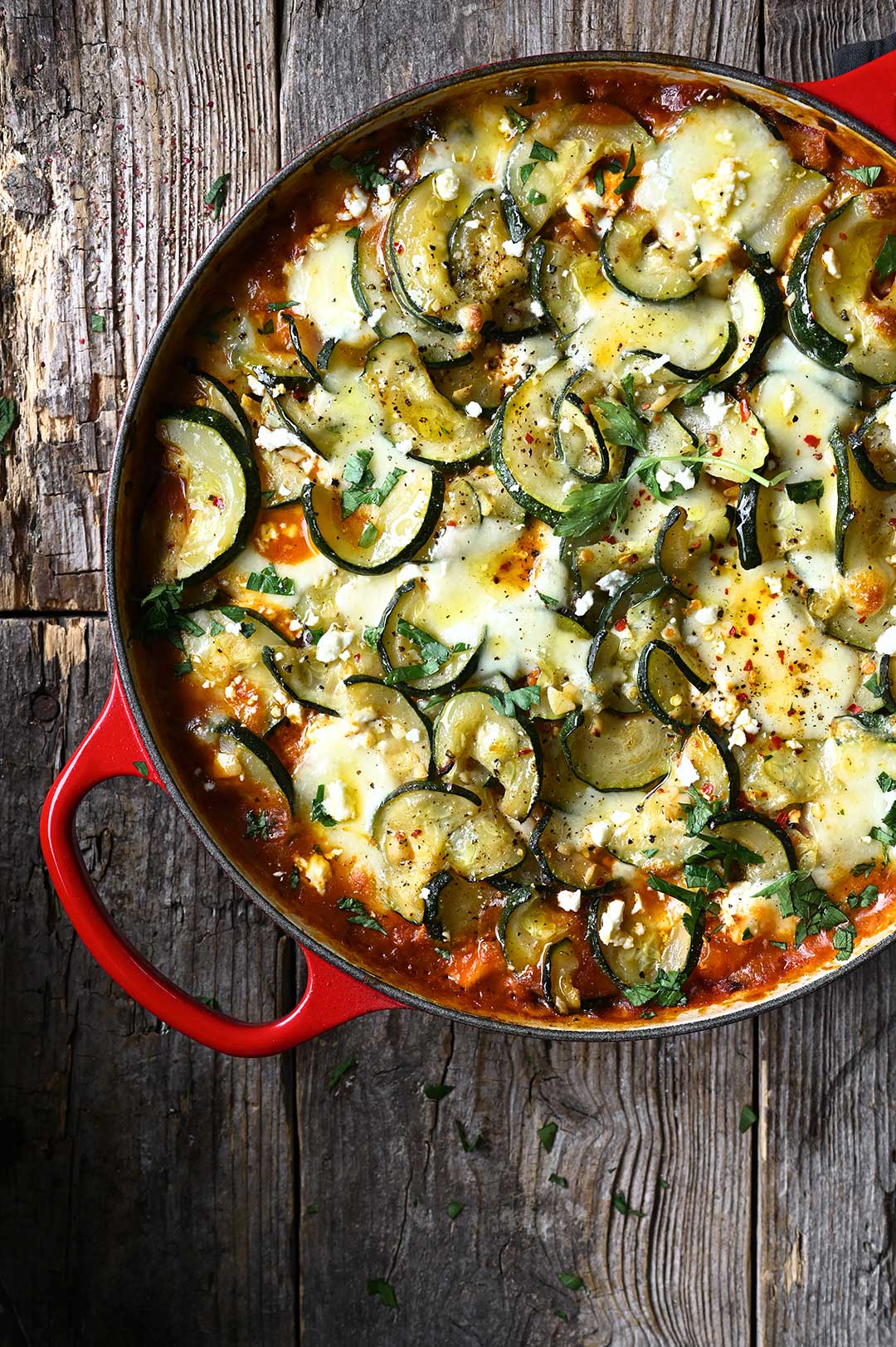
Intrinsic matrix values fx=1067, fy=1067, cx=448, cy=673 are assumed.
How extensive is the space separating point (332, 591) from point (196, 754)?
0.43 m

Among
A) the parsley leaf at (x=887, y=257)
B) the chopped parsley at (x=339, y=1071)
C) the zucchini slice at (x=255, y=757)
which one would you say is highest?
the parsley leaf at (x=887, y=257)

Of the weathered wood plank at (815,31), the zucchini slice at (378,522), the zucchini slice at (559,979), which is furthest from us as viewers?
the weathered wood plank at (815,31)

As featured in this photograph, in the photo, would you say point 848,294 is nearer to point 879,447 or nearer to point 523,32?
point 879,447

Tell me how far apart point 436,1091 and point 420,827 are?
749 mm

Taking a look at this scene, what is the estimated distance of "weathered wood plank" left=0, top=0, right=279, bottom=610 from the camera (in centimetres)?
230

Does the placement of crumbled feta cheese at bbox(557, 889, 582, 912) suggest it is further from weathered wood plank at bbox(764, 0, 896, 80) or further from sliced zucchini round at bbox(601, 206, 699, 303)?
weathered wood plank at bbox(764, 0, 896, 80)

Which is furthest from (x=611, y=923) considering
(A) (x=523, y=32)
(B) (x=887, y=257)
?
(A) (x=523, y=32)

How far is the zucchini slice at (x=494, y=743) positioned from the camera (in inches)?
79.3

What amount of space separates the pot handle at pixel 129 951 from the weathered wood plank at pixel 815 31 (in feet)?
6.23

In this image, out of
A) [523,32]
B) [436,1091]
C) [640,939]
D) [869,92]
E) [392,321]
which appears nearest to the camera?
[869,92]

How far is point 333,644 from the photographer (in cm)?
204

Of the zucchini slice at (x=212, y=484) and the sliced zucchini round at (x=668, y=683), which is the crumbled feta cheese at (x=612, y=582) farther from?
the zucchini slice at (x=212, y=484)

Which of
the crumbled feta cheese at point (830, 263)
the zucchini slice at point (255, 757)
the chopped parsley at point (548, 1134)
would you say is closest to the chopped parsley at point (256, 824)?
the zucchini slice at point (255, 757)

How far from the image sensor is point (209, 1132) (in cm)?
243
